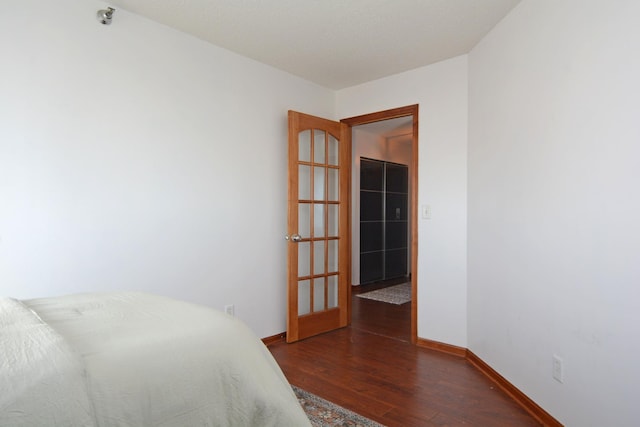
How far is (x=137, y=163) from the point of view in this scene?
8.53 feet

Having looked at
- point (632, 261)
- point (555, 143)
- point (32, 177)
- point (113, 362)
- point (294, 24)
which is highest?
point (294, 24)

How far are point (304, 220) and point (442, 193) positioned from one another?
1281 millimetres

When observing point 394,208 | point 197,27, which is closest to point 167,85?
point 197,27

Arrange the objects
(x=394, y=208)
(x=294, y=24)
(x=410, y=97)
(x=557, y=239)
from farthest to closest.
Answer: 1. (x=394, y=208)
2. (x=410, y=97)
3. (x=294, y=24)
4. (x=557, y=239)

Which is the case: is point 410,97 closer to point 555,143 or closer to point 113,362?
point 555,143

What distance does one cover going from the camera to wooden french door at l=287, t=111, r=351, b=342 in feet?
11.3

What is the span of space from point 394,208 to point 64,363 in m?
6.20

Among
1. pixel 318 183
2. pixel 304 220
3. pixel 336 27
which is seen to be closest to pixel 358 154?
pixel 318 183

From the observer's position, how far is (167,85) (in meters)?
2.77

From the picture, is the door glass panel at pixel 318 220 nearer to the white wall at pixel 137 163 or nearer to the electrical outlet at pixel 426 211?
the white wall at pixel 137 163

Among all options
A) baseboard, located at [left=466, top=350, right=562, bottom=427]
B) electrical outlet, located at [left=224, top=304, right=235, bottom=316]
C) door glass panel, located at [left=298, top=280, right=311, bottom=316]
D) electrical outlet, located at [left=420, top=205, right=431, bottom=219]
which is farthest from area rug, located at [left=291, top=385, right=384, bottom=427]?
electrical outlet, located at [left=420, top=205, right=431, bottom=219]

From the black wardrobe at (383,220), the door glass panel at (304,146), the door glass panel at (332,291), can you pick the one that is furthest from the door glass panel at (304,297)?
the black wardrobe at (383,220)

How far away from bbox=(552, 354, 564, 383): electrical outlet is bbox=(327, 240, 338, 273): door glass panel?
2.19 metres

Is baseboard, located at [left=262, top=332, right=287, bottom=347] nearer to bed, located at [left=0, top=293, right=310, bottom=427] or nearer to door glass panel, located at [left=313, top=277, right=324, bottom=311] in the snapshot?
door glass panel, located at [left=313, top=277, right=324, bottom=311]
